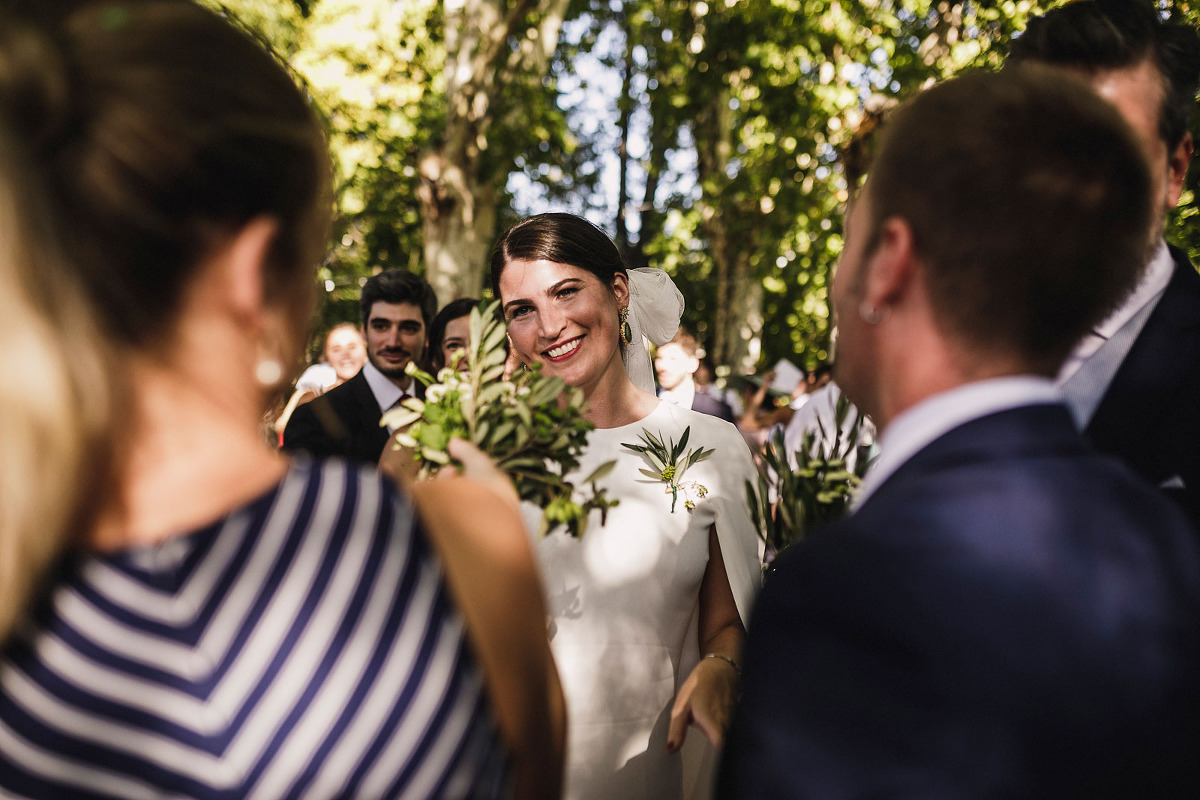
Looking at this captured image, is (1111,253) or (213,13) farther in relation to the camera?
(1111,253)

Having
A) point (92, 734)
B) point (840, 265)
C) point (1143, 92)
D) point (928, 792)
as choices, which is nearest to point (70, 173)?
point (92, 734)

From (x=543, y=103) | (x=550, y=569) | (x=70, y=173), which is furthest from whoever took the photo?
(x=543, y=103)

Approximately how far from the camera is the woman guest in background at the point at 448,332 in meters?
5.48

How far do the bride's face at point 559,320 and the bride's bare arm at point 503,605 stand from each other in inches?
73.1

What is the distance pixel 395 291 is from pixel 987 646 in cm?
539

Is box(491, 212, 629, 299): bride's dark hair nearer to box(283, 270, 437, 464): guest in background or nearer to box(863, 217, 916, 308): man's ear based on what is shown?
box(283, 270, 437, 464): guest in background

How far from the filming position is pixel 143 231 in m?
0.94

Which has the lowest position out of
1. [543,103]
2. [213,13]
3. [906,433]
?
[906,433]

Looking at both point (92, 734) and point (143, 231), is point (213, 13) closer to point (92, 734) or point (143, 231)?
point (143, 231)

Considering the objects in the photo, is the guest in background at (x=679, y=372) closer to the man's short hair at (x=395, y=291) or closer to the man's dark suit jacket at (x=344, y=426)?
the man's short hair at (x=395, y=291)

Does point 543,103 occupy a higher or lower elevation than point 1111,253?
higher

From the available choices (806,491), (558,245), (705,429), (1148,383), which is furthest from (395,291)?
(1148,383)

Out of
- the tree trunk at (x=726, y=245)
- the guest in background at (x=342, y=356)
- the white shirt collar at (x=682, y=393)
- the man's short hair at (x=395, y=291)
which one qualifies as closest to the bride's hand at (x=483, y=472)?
the man's short hair at (x=395, y=291)

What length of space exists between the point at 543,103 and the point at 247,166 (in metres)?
11.6
